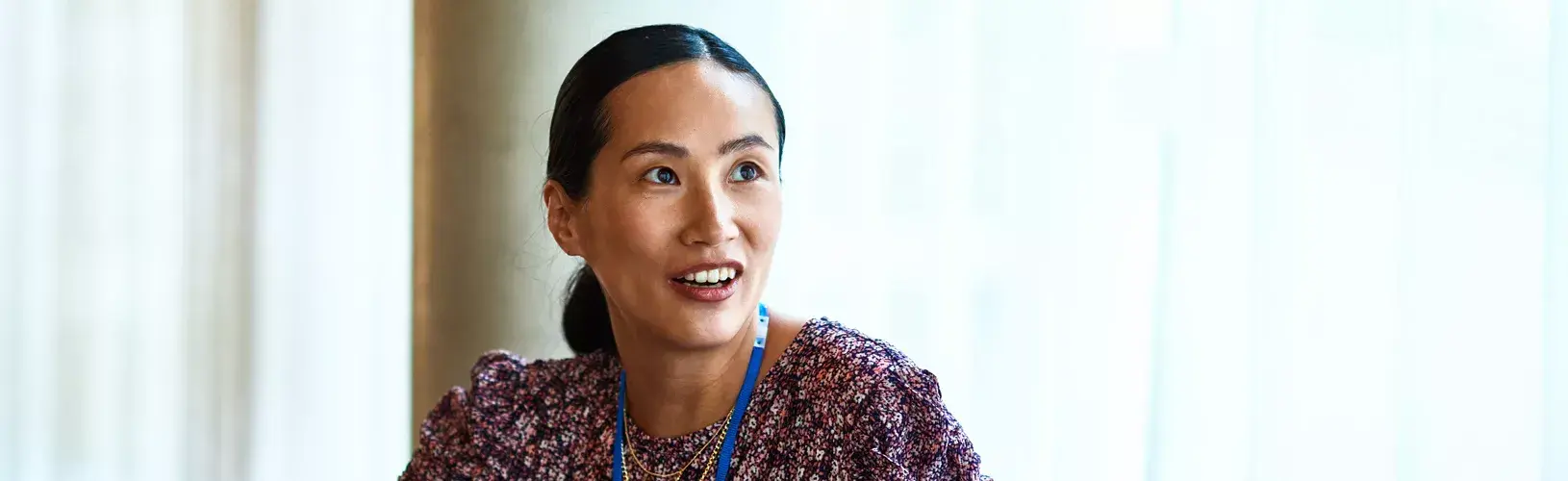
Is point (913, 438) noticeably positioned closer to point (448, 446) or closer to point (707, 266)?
point (707, 266)

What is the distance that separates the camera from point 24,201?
4.35 feet

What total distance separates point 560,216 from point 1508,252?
91cm

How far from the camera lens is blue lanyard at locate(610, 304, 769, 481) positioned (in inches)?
49.1

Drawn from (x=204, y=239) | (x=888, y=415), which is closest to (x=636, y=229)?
(x=888, y=415)

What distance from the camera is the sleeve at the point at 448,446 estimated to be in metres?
1.35

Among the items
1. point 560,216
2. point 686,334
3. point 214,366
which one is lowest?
point 214,366

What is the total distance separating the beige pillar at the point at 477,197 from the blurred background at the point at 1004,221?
2 centimetres

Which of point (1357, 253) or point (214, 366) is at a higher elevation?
point (1357, 253)

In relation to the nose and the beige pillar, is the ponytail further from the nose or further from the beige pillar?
the beige pillar

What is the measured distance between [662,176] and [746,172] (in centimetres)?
8

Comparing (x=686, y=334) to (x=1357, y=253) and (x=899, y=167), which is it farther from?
(x=1357, y=253)

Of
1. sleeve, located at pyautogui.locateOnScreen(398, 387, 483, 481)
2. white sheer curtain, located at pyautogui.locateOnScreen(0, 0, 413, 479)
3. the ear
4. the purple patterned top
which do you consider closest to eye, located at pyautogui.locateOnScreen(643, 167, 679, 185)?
the ear

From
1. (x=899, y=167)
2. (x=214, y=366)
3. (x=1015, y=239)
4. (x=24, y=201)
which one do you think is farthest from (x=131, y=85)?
(x=1015, y=239)

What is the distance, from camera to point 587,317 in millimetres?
1441
